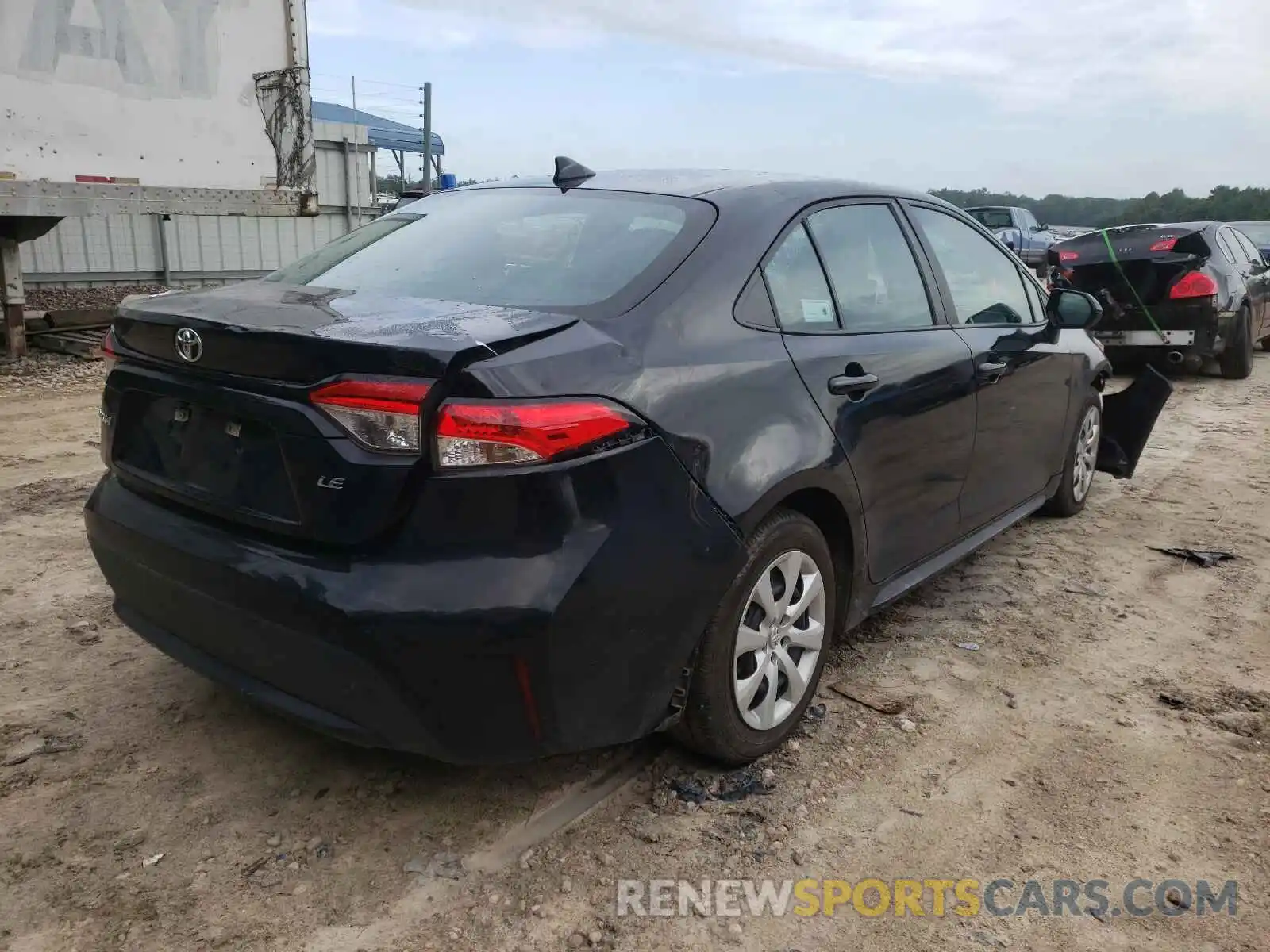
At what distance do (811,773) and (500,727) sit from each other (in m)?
1.04

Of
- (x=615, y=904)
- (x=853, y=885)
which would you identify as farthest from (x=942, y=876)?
(x=615, y=904)

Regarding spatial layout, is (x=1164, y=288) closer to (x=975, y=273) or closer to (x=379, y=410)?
(x=975, y=273)

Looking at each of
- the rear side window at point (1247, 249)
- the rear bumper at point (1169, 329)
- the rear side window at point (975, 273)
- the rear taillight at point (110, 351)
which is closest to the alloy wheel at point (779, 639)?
the rear side window at point (975, 273)

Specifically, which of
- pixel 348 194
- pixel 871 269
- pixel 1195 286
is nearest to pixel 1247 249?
pixel 1195 286

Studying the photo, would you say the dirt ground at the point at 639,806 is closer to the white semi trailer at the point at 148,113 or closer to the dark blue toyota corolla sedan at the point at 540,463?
the dark blue toyota corolla sedan at the point at 540,463

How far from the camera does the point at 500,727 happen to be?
221 centimetres

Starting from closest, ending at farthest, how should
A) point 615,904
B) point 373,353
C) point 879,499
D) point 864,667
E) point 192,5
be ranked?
point 373,353
point 615,904
point 879,499
point 864,667
point 192,5

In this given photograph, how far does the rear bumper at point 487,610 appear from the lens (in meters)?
2.10

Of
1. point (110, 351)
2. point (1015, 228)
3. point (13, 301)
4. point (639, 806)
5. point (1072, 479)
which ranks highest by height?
point (1015, 228)

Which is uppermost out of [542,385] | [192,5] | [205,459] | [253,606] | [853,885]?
[192,5]

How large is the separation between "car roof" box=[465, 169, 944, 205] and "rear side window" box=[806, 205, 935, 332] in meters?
0.09

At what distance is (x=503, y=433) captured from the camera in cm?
209

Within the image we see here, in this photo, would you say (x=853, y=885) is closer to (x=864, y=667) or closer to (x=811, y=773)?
(x=811, y=773)

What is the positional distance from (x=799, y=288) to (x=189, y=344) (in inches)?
65.7
